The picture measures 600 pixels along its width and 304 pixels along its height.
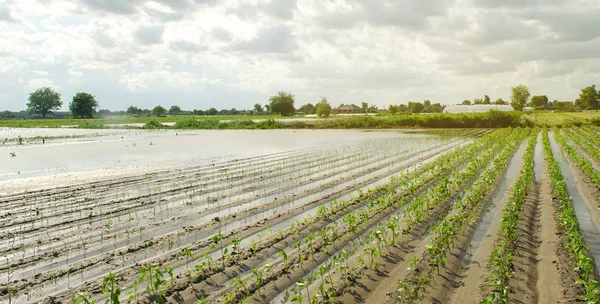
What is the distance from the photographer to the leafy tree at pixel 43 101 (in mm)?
100500

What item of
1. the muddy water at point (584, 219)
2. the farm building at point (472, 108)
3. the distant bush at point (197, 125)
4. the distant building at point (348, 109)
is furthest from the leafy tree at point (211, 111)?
the muddy water at point (584, 219)

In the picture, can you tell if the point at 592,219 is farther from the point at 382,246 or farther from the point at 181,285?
the point at 181,285

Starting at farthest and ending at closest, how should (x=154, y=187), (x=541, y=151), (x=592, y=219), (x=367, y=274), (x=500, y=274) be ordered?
(x=541, y=151) → (x=154, y=187) → (x=592, y=219) → (x=367, y=274) → (x=500, y=274)

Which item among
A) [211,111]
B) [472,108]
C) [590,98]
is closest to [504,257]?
[472,108]

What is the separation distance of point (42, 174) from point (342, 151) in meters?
15.2

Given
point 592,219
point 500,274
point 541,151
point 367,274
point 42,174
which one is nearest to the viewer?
point 500,274

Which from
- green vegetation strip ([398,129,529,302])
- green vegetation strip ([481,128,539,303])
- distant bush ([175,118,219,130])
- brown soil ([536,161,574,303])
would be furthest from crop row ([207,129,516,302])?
distant bush ([175,118,219,130])

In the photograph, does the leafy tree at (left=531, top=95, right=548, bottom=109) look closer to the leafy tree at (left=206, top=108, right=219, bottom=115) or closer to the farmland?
the leafy tree at (left=206, top=108, right=219, bottom=115)

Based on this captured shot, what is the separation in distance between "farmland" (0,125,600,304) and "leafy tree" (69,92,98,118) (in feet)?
300

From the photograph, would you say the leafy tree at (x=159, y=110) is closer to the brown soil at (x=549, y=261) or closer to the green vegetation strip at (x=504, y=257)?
the green vegetation strip at (x=504, y=257)

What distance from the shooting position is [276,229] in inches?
347

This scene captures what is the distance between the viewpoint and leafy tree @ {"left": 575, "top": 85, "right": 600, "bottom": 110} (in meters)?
104

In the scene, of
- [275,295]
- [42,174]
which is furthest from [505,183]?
[42,174]

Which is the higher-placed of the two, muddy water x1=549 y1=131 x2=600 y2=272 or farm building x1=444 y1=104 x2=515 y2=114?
farm building x1=444 y1=104 x2=515 y2=114
